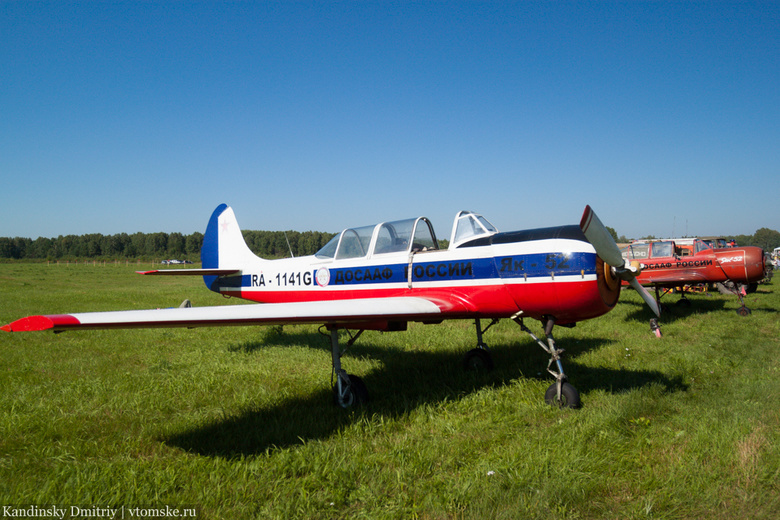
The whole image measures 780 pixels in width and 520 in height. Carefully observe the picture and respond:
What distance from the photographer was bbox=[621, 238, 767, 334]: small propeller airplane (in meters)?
12.7

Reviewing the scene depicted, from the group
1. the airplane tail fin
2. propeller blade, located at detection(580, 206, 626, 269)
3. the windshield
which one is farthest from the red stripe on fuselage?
the airplane tail fin

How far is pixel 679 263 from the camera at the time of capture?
44.9ft

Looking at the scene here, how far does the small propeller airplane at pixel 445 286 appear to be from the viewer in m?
4.27

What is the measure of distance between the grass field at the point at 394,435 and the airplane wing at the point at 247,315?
3.55ft

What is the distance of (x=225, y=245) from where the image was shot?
367 inches

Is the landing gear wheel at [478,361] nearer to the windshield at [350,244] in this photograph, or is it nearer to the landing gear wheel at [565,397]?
the landing gear wheel at [565,397]

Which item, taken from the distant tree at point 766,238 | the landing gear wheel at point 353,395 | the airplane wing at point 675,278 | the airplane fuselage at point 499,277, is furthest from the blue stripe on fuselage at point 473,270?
the distant tree at point 766,238

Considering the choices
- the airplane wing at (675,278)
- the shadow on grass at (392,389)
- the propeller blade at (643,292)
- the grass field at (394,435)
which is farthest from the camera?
the airplane wing at (675,278)

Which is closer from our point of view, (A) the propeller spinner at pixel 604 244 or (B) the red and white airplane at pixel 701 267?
(A) the propeller spinner at pixel 604 244

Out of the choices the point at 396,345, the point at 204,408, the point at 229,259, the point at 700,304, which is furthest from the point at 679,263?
the point at 204,408

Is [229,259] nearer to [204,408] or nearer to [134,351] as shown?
[134,351]

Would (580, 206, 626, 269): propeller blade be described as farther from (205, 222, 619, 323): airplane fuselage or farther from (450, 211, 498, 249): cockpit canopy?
(450, 211, 498, 249): cockpit canopy

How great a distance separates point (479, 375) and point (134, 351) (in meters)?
6.11

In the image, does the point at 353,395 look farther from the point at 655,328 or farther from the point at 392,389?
the point at 655,328
